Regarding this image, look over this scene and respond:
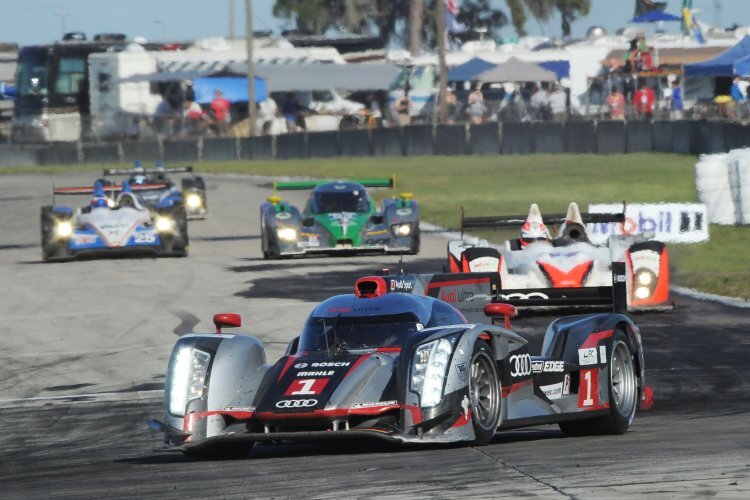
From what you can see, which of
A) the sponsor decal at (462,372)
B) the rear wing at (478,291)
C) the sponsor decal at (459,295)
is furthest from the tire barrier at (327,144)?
the sponsor decal at (462,372)

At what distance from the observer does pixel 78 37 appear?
71.5 meters

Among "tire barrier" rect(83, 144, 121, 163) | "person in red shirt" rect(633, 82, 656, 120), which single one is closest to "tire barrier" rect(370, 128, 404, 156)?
"person in red shirt" rect(633, 82, 656, 120)

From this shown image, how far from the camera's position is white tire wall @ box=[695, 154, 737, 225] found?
2894 centimetres

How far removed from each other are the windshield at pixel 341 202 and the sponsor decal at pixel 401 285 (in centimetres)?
1427

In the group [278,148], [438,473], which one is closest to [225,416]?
[438,473]

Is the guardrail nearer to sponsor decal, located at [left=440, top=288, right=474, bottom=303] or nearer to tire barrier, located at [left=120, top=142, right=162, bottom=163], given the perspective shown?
tire barrier, located at [left=120, top=142, right=162, bottom=163]

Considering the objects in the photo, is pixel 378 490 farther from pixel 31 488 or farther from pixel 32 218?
pixel 32 218

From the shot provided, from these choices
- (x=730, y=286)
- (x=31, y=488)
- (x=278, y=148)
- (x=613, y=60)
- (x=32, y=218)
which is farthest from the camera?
(x=613, y=60)

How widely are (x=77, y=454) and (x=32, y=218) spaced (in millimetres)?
28243

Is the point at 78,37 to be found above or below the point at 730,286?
above

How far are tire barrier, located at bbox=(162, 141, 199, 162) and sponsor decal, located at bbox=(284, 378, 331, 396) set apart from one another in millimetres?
48906

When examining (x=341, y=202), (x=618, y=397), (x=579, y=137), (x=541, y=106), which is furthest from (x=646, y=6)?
(x=618, y=397)

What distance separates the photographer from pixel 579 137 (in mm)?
52406

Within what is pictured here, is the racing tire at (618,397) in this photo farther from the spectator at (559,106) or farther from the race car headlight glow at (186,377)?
the spectator at (559,106)
